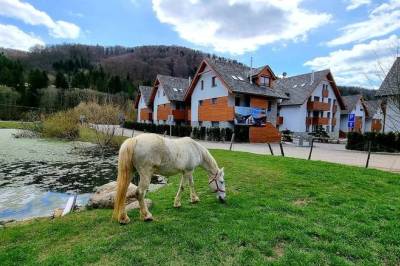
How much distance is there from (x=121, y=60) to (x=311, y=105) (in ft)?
318

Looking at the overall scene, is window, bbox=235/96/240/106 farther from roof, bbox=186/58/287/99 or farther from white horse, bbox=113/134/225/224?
white horse, bbox=113/134/225/224

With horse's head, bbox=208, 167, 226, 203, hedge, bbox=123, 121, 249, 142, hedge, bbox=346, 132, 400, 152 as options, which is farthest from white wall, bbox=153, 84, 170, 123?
horse's head, bbox=208, 167, 226, 203

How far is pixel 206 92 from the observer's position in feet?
124

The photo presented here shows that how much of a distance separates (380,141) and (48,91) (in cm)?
6935

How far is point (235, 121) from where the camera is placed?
109ft

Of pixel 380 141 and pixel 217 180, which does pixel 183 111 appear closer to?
pixel 380 141

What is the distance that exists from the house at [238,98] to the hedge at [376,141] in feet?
30.3

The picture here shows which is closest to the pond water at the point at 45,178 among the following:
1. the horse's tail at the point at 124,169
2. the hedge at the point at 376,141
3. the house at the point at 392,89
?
the horse's tail at the point at 124,169

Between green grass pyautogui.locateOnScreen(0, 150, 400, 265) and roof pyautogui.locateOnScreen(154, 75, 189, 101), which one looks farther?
roof pyautogui.locateOnScreen(154, 75, 189, 101)

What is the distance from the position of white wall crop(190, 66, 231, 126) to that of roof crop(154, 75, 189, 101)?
3716 millimetres

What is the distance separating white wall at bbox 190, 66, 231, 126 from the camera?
34719 millimetres

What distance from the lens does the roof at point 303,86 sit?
42.3m

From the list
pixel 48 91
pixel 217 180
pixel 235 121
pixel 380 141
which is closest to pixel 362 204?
pixel 217 180

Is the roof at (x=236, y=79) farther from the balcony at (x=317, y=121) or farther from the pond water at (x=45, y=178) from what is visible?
the pond water at (x=45, y=178)
